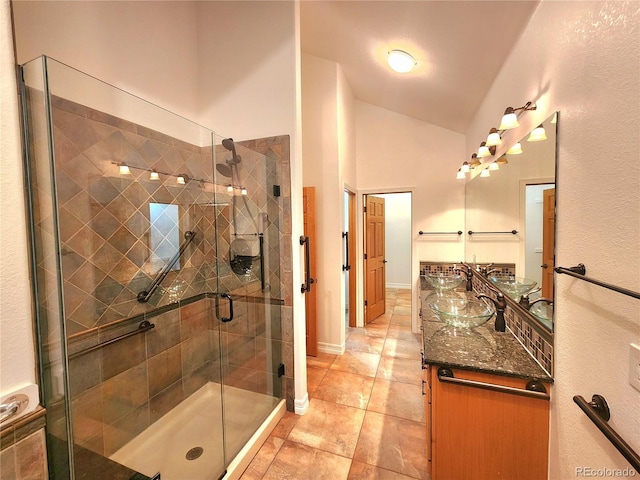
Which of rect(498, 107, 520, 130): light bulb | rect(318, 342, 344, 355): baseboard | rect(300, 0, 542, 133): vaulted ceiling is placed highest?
rect(300, 0, 542, 133): vaulted ceiling

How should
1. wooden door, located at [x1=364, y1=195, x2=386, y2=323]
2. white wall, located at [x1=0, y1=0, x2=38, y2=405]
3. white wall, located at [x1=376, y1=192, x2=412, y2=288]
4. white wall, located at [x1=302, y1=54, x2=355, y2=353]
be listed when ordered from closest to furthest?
1. white wall, located at [x1=0, y1=0, x2=38, y2=405]
2. white wall, located at [x1=302, y1=54, x2=355, y2=353]
3. wooden door, located at [x1=364, y1=195, x2=386, y2=323]
4. white wall, located at [x1=376, y1=192, x2=412, y2=288]

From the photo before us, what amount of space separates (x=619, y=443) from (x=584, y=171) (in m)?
0.88

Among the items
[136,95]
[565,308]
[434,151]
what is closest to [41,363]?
[136,95]

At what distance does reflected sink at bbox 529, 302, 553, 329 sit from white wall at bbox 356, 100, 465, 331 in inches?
91.1

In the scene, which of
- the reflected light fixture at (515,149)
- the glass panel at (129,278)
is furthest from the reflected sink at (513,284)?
the glass panel at (129,278)

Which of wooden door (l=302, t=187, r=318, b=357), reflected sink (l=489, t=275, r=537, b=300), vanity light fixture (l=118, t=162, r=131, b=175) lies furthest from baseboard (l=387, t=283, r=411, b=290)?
vanity light fixture (l=118, t=162, r=131, b=175)

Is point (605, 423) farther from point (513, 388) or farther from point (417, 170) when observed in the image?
point (417, 170)

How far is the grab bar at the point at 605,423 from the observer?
0.72 metres

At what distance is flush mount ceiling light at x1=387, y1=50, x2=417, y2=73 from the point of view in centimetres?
225

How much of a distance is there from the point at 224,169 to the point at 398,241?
506cm

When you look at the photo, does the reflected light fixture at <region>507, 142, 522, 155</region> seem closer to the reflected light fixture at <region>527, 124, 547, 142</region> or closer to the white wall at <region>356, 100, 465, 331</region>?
the reflected light fixture at <region>527, 124, 547, 142</region>

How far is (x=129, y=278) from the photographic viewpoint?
1.83 m

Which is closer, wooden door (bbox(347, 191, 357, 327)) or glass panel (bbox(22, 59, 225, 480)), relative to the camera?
glass panel (bbox(22, 59, 225, 480))

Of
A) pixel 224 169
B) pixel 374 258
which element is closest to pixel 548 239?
pixel 224 169
